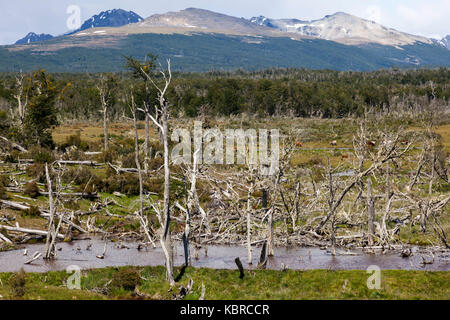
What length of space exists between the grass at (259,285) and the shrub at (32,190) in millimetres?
16599

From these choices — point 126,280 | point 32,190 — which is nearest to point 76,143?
point 32,190

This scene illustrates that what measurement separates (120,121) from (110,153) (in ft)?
231

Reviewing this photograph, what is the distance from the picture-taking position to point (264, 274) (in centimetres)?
2317

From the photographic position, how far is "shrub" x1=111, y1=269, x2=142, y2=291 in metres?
22.7

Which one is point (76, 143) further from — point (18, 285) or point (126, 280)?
point (18, 285)

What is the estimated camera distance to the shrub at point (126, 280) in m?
22.7

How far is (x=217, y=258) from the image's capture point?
94.3 feet

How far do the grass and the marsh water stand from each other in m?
1.94

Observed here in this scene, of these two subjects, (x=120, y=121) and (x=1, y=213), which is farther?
(x=120, y=121)

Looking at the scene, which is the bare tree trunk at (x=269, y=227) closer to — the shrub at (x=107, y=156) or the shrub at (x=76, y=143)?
the shrub at (x=107, y=156)

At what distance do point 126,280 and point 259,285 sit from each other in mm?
5933

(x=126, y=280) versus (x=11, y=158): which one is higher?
(x=126, y=280)
